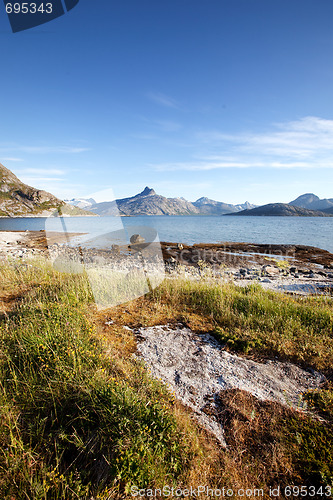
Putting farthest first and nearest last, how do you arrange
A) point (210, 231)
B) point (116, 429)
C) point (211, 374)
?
1. point (210, 231)
2. point (211, 374)
3. point (116, 429)

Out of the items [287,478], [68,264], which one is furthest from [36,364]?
[68,264]

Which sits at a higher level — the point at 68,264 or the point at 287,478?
the point at 68,264

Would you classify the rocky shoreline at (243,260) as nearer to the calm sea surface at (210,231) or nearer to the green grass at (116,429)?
the calm sea surface at (210,231)

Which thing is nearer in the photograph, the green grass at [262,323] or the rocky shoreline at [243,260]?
the green grass at [262,323]

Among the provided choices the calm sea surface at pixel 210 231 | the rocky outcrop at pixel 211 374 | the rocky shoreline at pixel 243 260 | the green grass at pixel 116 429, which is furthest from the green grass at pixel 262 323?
the rocky shoreline at pixel 243 260

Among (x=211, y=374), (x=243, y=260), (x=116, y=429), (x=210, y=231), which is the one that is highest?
(x=116, y=429)

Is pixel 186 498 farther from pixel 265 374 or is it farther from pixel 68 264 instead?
pixel 68 264

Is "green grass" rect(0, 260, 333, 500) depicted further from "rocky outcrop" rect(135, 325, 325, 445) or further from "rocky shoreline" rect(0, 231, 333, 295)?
"rocky shoreline" rect(0, 231, 333, 295)

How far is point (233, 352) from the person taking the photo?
197 inches

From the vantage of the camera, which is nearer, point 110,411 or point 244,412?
point 110,411

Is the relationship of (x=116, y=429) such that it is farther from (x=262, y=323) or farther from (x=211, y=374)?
(x=262, y=323)

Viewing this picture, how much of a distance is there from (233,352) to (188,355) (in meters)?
1.03

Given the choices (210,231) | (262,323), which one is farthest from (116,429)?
(210,231)

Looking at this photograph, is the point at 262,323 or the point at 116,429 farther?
the point at 262,323
